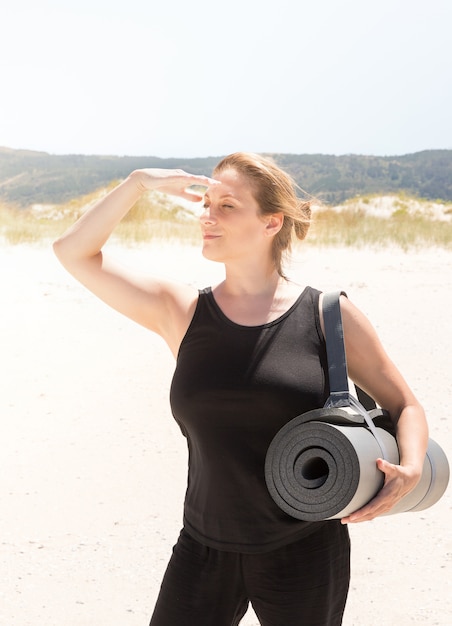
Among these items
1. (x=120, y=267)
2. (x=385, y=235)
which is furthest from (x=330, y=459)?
(x=385, y=235)

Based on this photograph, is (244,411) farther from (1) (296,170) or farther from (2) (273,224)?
(1) (296,170)

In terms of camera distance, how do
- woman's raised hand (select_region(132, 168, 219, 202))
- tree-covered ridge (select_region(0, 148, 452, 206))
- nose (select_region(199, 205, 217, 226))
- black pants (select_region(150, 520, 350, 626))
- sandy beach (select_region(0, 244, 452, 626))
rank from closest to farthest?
black pants (select_region(150, 520, 350, 626)), nose (select_region(199, 205, 217, 226)), woman's raised hand (select_region(132, 168, 219, 202)), sandy beach (select_region(0, 244, 452, 626)), tree-covered ridge (select_region(0, 148, 452, 206))

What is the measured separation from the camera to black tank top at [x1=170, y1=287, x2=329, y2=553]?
2.16 meters

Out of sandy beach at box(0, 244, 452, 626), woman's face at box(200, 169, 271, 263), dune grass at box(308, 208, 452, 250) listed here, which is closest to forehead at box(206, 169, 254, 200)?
woman's face at box(200, 169, 271, 263)

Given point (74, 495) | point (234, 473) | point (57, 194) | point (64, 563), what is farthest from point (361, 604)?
point (57, 194)

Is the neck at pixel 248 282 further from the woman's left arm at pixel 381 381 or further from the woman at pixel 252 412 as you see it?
the woman's left arm at pixel 381 381

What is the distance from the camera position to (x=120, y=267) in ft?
8.31

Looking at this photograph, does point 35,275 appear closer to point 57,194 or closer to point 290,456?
point 290,456

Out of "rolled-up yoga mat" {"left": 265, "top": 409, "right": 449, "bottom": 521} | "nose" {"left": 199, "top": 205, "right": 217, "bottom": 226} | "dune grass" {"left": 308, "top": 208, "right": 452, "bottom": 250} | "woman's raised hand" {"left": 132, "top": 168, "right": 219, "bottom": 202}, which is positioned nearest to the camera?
"rolled-up yoga mat" {"left": 265, "top": 409, "right": 449, "bottom": 521}

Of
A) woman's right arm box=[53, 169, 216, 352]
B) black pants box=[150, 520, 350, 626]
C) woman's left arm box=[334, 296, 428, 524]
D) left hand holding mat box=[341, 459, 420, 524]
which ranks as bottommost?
black pants box=[150, 520, 350, 626]

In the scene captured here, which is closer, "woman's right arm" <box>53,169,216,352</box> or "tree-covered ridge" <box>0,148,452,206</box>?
"woman's right arm" <box>53,169,216,352</box>

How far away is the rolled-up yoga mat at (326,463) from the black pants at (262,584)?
20 cm

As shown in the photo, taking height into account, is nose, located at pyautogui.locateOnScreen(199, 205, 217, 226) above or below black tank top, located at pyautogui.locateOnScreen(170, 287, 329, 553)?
above

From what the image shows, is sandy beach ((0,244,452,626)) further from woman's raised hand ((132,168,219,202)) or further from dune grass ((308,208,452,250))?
dune grass ((308,208,452,250))
